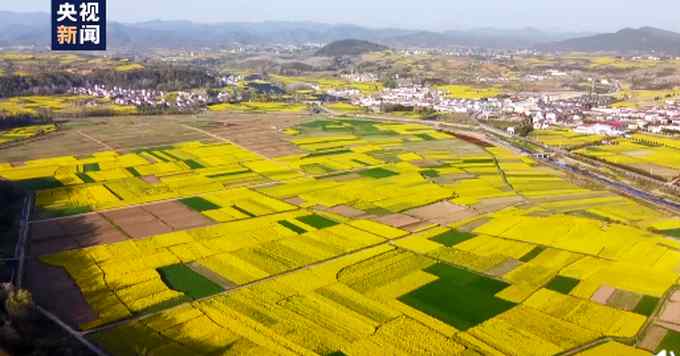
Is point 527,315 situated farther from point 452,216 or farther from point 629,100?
point 629,100

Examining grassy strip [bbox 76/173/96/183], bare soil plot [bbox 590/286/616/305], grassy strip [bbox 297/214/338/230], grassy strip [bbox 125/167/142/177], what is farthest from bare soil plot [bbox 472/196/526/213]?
grassy strip [bbox 76/173/96/183]

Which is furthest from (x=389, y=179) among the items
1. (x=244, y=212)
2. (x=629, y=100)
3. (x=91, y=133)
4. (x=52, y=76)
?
(x=52, y=76)

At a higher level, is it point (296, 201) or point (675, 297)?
point (675, 297)

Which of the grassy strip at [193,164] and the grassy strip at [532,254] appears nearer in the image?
the grassy strip at [532,254]

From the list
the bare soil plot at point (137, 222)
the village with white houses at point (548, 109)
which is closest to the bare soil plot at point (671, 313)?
the bare soil plot at point (137, 222)

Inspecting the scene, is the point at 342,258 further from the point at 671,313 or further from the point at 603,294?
the point at 671,313

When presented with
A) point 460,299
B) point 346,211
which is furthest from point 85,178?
point 460,299

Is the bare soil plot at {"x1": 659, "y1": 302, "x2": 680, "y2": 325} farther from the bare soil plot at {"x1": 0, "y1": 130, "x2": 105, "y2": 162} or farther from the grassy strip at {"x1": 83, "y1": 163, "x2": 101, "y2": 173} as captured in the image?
the bare soil plot at {"x1": 0, "y1": 130, "x2": 105, "y2": 162}

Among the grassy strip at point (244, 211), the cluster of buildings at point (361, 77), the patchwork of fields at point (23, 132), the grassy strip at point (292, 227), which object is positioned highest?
the cluster of buildings at point (361, 77)

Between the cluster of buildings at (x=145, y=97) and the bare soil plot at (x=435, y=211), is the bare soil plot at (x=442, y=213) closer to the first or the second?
the bare soil plot at (x=435, y=211)
